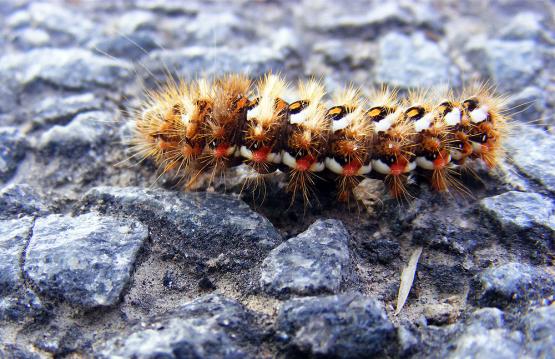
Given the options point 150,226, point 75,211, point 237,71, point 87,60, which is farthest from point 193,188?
point 87,60

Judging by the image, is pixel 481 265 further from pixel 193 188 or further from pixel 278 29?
pixel 278 29

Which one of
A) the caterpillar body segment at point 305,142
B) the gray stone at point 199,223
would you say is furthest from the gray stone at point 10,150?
the caterpillar body segment at point 305,142

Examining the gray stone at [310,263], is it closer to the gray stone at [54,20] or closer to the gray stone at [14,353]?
the gray stone at [14,353]

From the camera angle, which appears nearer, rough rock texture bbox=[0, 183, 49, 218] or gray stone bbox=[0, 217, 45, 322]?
gray stone bbox=[0, 217, 45, 322]

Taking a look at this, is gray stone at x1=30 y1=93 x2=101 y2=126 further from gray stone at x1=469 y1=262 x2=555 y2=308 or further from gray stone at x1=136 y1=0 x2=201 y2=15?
gray stone at x1=469 y1=262 x2=555 y2=308

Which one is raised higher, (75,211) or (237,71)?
(237,71)

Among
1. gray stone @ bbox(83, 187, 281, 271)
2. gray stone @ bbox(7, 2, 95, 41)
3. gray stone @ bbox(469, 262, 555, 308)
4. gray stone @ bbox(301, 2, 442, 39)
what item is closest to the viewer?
gray stone @ bbox(469, 262, 555, 308)

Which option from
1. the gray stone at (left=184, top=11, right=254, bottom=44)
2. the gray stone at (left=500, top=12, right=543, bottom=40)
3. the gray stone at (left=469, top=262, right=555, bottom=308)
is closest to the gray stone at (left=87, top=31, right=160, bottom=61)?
the gray stone at (left=184, top=11, right=254, bottom=44)

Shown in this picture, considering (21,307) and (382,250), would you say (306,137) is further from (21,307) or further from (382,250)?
(21,307)
